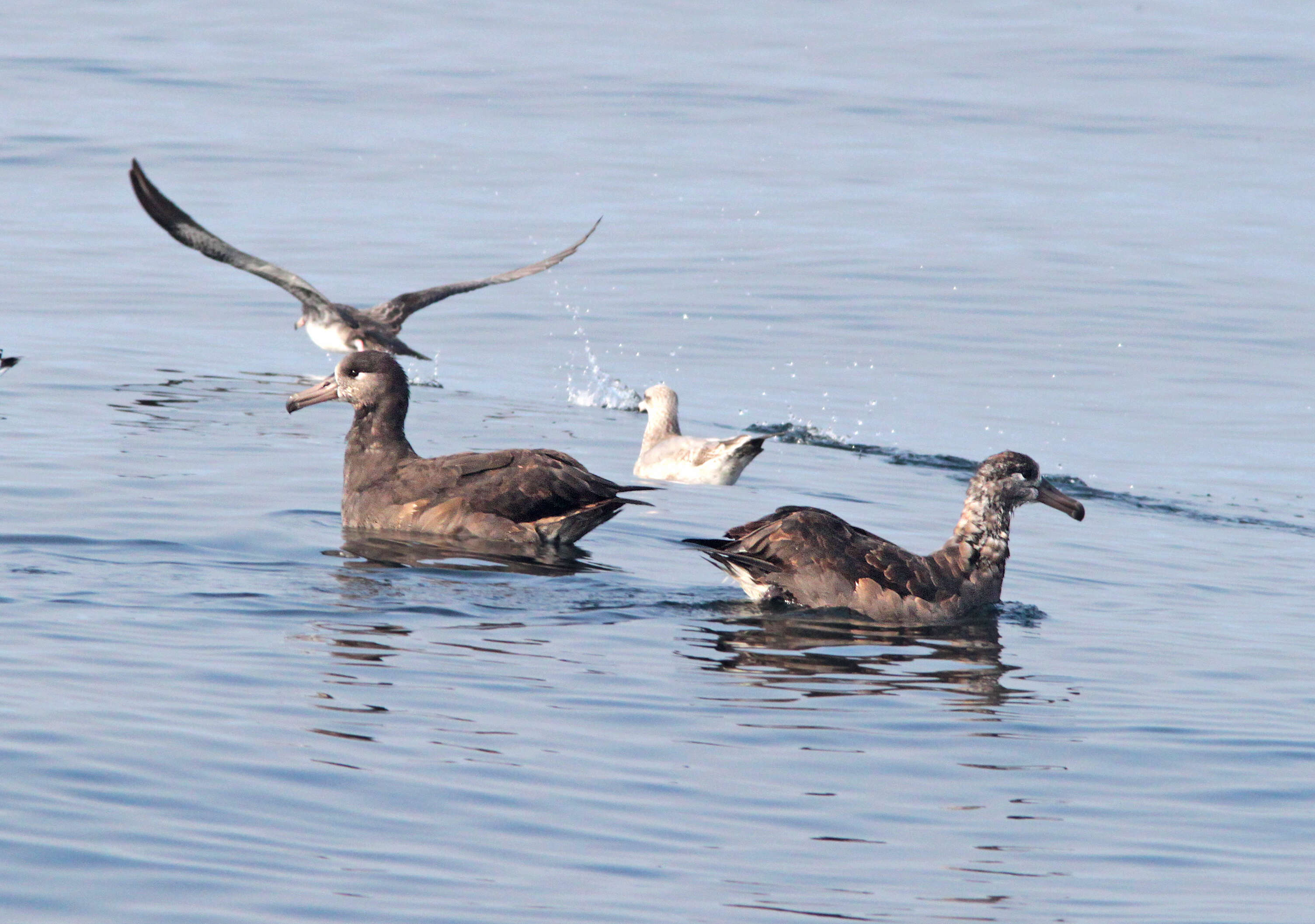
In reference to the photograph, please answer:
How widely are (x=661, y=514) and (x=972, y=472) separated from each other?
4.20 metres

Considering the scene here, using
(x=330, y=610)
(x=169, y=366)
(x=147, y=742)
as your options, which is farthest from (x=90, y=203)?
(x=147, y=742)

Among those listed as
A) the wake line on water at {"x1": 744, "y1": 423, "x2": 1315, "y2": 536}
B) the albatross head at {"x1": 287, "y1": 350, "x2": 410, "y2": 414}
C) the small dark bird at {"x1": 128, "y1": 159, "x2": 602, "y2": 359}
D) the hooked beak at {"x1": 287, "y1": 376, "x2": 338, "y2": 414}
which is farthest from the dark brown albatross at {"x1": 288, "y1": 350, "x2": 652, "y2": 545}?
the small dark bird at {"x1": 128, "y1": 159, "x2": 602, "y2": 359}

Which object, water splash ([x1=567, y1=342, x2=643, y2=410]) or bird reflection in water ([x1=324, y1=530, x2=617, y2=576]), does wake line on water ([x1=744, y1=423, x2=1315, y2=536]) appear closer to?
water splash ([x1=567, y1=342, x2=643, y2=410])

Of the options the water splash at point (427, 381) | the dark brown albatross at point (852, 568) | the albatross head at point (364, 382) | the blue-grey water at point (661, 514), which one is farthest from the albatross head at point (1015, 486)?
the water splash at point (427, 381)

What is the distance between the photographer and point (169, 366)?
890 inches

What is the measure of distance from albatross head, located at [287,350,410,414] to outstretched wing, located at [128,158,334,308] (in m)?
1.90

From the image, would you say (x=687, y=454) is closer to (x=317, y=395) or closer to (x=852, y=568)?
(x=317, y=395)

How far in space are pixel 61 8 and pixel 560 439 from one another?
52796 mm

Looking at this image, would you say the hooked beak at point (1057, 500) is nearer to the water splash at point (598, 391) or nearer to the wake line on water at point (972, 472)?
the wake line on water at point (972, 472)

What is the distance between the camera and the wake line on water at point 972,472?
17.3m

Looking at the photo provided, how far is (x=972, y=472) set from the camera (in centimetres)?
1888

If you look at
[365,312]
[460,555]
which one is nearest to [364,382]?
[460,555]

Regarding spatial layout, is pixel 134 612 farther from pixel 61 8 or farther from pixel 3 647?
pixel 61 8

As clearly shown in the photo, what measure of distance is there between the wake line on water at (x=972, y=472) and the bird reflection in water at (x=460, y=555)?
454cm
